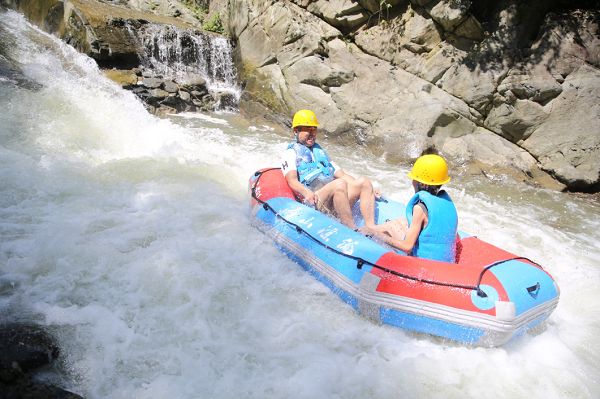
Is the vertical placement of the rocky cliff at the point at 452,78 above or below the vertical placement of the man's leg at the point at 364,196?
above

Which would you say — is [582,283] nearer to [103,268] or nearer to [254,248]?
[254,248]

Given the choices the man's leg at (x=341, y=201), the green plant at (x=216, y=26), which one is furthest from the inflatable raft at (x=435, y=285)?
the green plant at (x=216, y=26)

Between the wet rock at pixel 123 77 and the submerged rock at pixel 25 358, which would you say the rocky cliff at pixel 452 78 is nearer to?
the wet rock at pixel 123 77

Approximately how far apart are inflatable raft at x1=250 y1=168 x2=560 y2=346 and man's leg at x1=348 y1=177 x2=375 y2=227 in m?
0.51

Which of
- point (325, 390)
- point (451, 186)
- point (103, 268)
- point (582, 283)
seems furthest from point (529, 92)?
point (103, 268)

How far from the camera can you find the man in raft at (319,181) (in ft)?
11.4

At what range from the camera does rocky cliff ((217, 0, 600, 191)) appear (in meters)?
6.54

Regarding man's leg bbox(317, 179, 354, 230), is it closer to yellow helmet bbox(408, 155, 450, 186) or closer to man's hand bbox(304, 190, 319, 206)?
man's hand bbox(304, 190, 319, 206)

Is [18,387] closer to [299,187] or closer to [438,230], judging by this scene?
[438,230]

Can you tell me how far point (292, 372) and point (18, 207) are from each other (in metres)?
3.11

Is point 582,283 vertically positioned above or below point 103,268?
above

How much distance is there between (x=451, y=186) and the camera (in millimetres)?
6027

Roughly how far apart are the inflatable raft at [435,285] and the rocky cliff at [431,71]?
14.8 feet

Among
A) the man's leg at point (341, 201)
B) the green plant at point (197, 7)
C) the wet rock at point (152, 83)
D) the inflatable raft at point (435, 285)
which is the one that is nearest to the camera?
the inflatable raft at point (435, 285)
